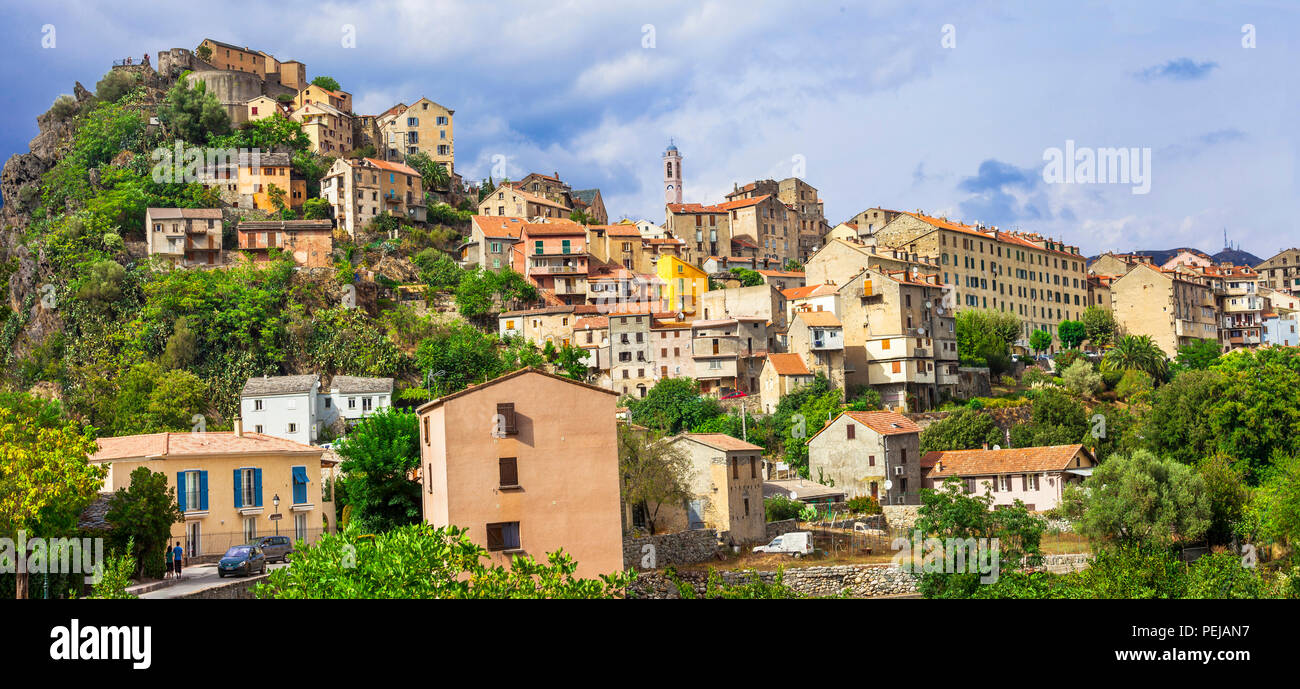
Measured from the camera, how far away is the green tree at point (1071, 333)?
108 metres

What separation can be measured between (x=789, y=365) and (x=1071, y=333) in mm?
37677

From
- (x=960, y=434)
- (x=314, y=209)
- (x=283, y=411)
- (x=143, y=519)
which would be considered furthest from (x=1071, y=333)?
(x=143, y=519)

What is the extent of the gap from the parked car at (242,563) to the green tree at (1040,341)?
87.3 metres

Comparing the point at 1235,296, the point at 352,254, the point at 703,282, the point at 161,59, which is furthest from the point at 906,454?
the point at 161,59

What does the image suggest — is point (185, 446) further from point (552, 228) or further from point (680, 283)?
point (680, 283)

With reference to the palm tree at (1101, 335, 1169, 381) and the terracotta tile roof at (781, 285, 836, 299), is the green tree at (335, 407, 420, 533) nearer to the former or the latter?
the terracotta tile roof at (781, 285, 836, 299)

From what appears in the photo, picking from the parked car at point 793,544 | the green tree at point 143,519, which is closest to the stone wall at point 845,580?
the parked car at point 793,544

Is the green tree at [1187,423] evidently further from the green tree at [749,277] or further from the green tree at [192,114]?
the green tree at [192,114]

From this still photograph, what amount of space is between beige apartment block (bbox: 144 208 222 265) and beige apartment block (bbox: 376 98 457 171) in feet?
117

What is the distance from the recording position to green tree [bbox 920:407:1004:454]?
230ft

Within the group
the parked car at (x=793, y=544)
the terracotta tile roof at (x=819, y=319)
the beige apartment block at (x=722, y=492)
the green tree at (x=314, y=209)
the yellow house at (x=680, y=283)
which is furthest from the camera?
the green tree at (x=314, y=209)

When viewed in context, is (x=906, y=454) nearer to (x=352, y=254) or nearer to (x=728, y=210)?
(x=352, y=254)
